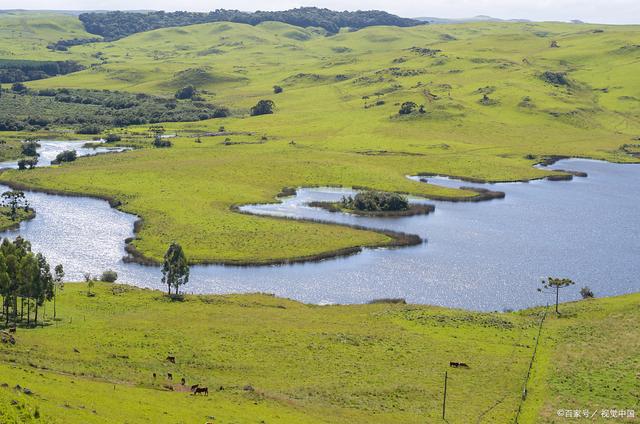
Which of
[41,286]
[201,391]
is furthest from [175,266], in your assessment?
[201,391]

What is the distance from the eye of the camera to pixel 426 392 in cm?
7556

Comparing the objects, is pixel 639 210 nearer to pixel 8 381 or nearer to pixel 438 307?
pixel 438 307

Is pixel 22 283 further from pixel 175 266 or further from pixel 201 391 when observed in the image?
pixel 201 391

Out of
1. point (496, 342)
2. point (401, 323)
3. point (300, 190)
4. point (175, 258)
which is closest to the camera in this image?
point (496, 342)

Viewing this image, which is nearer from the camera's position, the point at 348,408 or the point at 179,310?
the point at 348,408

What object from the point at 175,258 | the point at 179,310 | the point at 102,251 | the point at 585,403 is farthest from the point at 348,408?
the point at 102,251

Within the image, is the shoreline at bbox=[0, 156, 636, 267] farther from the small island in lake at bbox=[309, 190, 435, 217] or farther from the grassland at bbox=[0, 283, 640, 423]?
the grassland at bbox=[0, 283, 640, 423]

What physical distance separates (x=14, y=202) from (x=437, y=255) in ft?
255

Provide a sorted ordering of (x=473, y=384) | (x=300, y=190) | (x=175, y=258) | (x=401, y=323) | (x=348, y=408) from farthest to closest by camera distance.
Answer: (x=300, y=190)
(x=175, y=258)
(x=401, y=323)
(x=473, y=384)
(x=348, y=408)

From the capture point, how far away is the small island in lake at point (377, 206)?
162 meters

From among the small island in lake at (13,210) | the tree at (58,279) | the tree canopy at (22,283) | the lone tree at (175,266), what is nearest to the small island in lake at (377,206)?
the small island in lake at (13,210)

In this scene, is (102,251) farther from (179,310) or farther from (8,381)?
(8,381)

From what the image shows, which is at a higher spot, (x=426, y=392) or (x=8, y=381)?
(x=8, y=381)

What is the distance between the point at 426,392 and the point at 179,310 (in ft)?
118
